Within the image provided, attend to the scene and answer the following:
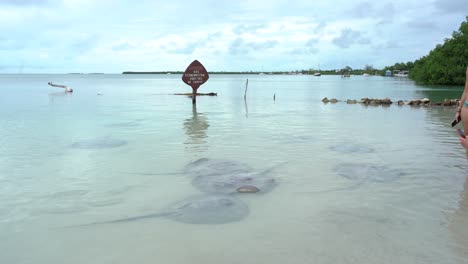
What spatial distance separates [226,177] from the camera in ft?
22.0

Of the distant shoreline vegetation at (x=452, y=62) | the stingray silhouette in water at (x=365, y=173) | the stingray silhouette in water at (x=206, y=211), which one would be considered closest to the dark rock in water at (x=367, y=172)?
the stingray silhouette in water at (x=365, y=173)

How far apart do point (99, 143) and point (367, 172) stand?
7.08 m

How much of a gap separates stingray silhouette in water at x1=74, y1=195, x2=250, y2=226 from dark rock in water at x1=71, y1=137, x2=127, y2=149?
5043mm

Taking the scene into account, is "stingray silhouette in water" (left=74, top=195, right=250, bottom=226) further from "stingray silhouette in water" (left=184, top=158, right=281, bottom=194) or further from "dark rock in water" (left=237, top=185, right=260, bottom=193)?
"stingray silhouette in water" (left=184, top=158, right=281, bottom=194)

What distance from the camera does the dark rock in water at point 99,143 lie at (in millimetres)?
9727

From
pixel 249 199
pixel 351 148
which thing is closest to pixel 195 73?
pixel 351 148

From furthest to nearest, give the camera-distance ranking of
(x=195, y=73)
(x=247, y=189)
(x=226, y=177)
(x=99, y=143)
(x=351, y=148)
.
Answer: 1. (x=195, y=73)
2. (x=99, y=143)
3. (x=351, y=148)
4. (x=226, y=177)
5. (x=247, y=189)

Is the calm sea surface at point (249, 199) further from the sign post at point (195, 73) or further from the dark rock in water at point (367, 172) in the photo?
the sign post at point (195, 73)

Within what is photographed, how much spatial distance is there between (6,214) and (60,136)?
23.3ft

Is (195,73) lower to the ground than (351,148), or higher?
higher

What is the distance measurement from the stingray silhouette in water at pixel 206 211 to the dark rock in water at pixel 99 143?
5.04 m

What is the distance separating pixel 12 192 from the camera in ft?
19.4

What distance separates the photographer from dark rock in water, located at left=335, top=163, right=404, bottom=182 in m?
6.62

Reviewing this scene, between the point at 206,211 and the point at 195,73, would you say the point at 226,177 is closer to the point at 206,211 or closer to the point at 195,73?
the point at 206,211
